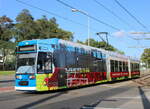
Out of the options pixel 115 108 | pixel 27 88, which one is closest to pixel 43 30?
pixel 27 88

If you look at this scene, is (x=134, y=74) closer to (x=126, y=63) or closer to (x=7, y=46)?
(x=126, y=63)

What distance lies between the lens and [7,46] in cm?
7631

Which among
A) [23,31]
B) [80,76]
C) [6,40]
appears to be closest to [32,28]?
[23,31]

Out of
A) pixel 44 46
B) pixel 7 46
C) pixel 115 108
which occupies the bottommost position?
pixel 115 108

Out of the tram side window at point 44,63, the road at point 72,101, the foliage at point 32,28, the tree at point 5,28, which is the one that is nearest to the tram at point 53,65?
the tram side window at point 44,63

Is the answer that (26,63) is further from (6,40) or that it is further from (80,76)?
(6,40)

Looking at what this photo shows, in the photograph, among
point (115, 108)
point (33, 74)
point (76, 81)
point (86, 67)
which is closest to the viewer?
point (115, 108)

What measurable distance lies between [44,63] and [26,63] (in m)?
1.06

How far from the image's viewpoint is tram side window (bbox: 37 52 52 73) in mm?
15520

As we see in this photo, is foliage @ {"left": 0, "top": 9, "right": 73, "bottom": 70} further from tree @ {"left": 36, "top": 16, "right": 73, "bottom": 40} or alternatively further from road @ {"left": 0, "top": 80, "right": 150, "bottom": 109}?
road @ {"left": 0, "top": 80, "right": 150, "bottom": 109}

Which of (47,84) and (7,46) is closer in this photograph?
(47,84)

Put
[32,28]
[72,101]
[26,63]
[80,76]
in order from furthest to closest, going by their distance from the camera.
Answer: [32,28] < [80,76] < [26,63] < [72,101]

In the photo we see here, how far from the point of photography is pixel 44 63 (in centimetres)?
1582

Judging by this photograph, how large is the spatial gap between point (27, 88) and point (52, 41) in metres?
3.44
